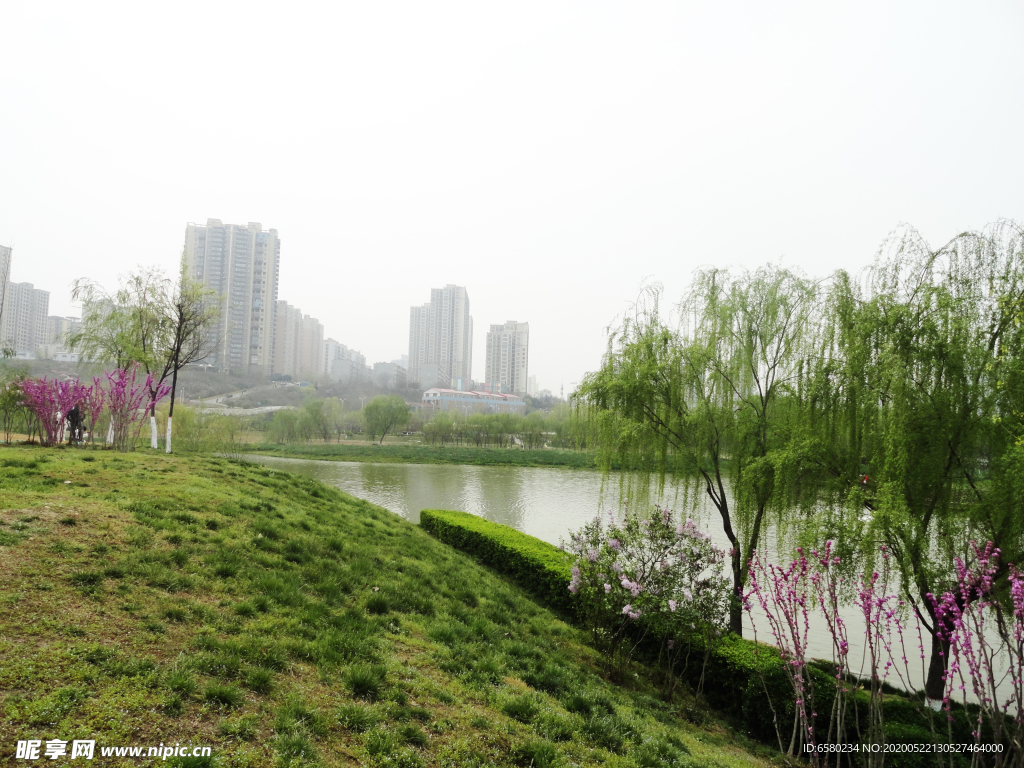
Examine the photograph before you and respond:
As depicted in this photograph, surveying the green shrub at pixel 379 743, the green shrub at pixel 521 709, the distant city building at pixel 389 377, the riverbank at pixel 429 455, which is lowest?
the riverbank at pixel 429 455

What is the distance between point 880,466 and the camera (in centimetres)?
631

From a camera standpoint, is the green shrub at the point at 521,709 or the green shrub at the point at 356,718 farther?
the green shrub at the point at 521,709

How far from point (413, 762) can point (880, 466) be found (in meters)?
6.22

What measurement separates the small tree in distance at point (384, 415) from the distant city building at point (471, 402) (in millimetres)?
22933

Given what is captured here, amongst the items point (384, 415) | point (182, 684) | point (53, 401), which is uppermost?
point (53, 401)

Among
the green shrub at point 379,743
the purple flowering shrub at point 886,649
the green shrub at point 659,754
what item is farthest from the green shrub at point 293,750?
the purple flowering shrub at point 886,649

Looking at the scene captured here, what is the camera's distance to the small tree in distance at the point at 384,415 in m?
58.8

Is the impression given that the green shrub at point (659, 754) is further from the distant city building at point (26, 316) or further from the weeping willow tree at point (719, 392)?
the distant city building at point (26, 316)

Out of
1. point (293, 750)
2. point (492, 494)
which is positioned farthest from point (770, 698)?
point (492, 494)

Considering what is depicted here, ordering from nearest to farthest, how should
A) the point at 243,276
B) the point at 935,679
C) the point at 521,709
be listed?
1. the point at 521,709
2. the point at 935,679
3. the point at 243,276

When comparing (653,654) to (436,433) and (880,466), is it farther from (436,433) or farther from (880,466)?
(436,433)

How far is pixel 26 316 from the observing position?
60188 millimetres

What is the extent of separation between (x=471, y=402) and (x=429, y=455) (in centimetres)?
4085

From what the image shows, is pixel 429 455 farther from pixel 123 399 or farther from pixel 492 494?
pixel 123 399
